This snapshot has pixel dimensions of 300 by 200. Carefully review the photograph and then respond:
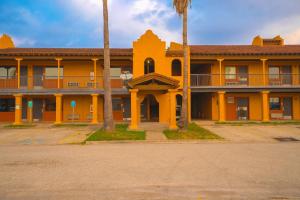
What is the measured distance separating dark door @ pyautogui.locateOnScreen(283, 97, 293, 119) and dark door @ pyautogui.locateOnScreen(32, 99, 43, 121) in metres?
25.3

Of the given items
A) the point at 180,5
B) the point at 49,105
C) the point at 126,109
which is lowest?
the point at 126,109

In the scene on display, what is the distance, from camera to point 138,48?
21.9 metres

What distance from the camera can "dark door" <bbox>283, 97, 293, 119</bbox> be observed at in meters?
24.1

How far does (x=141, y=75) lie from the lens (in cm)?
2131

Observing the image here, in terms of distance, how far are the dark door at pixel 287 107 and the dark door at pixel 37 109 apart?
83.1 ft

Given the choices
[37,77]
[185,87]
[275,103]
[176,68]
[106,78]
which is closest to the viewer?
[106,78]

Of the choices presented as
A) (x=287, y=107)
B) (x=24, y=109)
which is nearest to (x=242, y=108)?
(x=287, y=107)

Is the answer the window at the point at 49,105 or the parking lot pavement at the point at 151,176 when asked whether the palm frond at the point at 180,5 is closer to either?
the parking lot pavement at the point at 151,176

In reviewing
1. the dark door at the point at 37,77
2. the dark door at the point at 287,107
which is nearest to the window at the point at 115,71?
the dark door at the point at 37,77

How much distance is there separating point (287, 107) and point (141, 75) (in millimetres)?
15790

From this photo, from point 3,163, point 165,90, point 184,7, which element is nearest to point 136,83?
point 165,90

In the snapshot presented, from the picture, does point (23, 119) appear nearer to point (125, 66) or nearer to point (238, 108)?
point (125, 66)

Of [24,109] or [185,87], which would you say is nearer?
[185,87]

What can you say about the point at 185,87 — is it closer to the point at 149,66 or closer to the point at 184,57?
the point at 184,57
